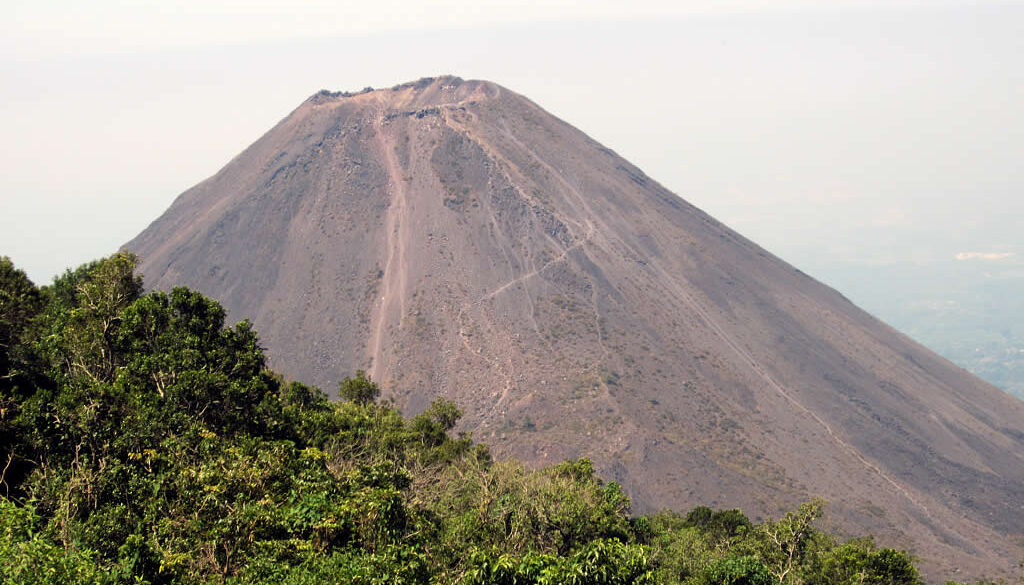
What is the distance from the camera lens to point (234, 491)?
19000mm

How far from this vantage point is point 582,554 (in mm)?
16516

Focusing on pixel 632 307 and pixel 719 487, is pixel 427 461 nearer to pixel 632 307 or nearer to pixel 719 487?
pixel 719 487

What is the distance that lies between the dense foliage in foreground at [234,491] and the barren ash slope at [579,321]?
35.5m

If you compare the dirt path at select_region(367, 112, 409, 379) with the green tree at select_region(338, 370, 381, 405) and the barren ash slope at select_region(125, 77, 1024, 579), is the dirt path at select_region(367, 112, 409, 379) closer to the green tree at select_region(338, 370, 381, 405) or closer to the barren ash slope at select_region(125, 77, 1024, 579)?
the barren ash slope at select_region(125, 77, 1024, 579)

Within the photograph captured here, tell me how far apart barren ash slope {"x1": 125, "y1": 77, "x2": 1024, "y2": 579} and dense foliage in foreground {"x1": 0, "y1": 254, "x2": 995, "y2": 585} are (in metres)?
35.5

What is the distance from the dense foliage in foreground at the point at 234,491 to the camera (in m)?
16.3

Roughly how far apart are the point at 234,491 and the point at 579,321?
247ft

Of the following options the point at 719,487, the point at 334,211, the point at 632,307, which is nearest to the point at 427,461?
the point at 719,487

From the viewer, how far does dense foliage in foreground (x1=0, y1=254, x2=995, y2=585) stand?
16266 mm

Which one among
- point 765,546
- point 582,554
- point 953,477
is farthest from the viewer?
point 953,477

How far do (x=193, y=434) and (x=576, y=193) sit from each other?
311 ft

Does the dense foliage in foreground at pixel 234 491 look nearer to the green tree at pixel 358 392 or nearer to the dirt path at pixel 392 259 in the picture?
the green tree at pixel 358 392

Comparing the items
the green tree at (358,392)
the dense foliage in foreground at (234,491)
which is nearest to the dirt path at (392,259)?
the green tree at (358,392)

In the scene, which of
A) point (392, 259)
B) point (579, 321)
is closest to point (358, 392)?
point (579, 321)
